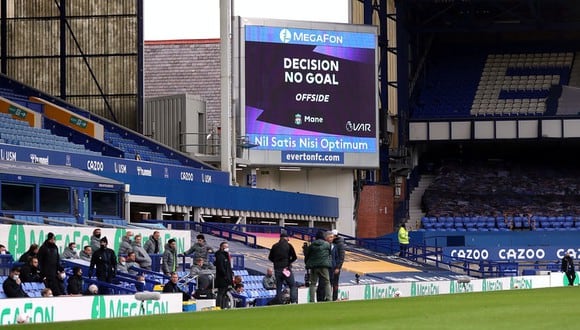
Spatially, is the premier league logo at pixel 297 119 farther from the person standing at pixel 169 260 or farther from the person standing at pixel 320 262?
the person standing at pixel 320 262

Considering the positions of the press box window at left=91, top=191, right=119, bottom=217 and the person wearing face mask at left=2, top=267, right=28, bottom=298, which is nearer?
the person wearing face mask at left=2, top=267, right=28, bottom=298

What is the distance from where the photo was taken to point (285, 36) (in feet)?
168

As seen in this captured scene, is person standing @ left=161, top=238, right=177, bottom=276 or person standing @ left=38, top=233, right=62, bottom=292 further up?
person standing @ left=38, top=233, right=62, bottom=292

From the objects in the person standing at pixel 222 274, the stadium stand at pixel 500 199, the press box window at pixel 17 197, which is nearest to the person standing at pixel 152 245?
the press box window at pixel 17 197

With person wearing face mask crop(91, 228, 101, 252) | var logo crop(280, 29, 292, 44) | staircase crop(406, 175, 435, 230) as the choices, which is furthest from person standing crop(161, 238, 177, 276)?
staircase crop(406, 175, 435, 230)

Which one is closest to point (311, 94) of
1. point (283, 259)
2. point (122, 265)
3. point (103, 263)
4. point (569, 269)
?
point (569, 269)

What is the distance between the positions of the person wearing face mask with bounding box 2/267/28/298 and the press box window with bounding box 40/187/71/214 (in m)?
9.85

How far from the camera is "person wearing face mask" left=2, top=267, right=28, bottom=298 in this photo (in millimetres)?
22219

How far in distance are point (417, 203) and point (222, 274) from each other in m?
38.5

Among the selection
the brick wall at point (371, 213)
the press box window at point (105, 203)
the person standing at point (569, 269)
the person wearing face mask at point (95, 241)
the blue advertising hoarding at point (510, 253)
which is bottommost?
the blue advertising hoarding at point (510, 253)

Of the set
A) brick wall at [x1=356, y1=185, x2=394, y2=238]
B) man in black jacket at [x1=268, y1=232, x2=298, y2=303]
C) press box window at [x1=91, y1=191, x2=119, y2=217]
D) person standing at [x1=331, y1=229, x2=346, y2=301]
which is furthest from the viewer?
brick wall at [x1=356, y1=185, x2=394, y2=238]

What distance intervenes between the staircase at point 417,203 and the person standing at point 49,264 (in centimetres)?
3750

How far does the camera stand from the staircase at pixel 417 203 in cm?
6095

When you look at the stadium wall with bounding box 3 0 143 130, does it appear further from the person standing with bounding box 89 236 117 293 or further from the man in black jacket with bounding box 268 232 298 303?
the person standing with bounding box 89 236 117 293
